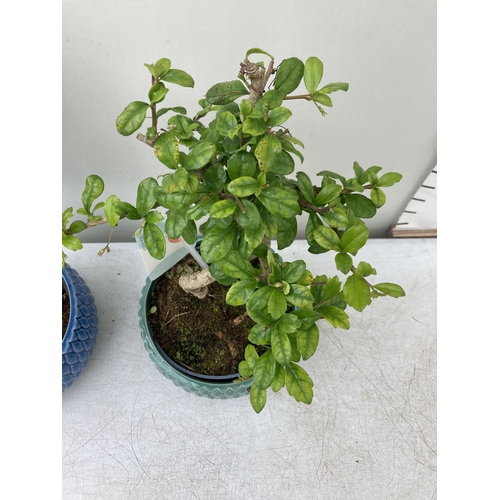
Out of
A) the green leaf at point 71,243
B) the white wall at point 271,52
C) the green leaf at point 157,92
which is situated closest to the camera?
the green leaf at point 157,92

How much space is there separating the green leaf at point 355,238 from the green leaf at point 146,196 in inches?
11.0

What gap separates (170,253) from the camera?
2.94 feet

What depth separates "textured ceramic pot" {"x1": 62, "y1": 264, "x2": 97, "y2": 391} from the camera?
2.87 ft

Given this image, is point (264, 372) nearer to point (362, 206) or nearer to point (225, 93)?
point (362, 206)

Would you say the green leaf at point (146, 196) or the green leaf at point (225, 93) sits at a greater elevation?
the green leaf at point (225, 93)

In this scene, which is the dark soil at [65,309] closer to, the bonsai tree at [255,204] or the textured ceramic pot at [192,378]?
the textured ceramic pot at [192,378]

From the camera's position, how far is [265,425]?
98 centimetres

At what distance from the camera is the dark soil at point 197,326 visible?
0.90 metres

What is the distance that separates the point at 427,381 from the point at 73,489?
83 centimetres

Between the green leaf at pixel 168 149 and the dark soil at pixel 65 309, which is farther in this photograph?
the dark soil at pixel 65 309

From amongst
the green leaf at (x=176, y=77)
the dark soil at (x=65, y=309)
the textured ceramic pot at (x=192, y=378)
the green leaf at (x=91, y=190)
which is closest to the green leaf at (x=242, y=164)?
the green leaf at (x=176, y=77)

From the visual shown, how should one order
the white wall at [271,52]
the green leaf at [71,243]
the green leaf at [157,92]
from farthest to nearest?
the white wall at [271,52], the green leaf at [71,243], the green leaf at [157,92]

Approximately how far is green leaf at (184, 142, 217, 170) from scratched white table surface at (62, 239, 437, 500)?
630mm

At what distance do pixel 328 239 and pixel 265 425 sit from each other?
0.54 m
